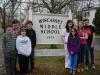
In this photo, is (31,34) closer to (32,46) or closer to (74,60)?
(32,46)

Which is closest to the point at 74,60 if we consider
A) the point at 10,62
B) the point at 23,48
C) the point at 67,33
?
the point at 67,33

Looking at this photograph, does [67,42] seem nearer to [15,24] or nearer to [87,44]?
[87,44]

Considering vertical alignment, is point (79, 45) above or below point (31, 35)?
below

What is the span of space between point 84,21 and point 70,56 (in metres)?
1.27

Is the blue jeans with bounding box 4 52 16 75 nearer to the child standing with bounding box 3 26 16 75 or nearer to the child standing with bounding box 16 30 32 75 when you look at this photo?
the child standing with bounding box 3 26 16 75

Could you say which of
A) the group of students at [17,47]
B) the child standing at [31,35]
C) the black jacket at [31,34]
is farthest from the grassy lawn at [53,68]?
the black jacket at [31,34]

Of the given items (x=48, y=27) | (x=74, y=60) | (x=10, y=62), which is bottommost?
(x=74, y=60)

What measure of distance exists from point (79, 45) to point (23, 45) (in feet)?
6.17

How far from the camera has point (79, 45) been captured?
11.0 metres

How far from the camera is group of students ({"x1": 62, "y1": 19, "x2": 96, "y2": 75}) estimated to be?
1098cm

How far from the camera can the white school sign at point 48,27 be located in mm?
11906

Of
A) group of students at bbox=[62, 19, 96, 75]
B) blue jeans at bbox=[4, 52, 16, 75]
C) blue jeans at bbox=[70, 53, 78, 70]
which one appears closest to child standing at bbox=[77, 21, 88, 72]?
group of students at bbox=[62, 19, 96, 75]

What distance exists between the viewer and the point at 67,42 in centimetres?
1118

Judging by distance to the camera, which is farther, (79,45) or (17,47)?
(79,45)
